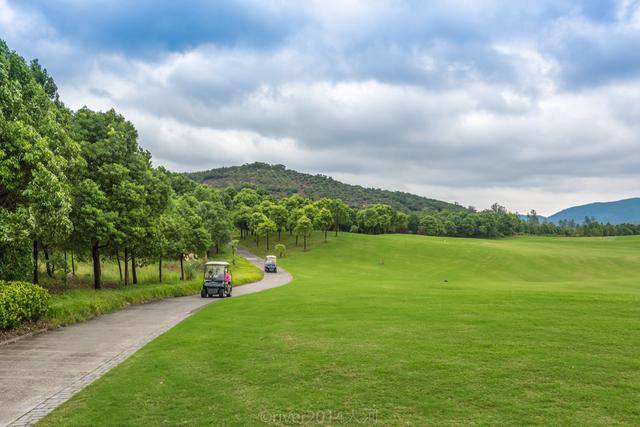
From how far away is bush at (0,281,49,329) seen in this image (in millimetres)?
15109

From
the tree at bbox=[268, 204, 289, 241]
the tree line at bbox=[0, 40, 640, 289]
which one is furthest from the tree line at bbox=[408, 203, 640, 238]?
the tree line at bbox=[0, 40, 640, 289]

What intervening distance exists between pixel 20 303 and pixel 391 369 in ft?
48.3

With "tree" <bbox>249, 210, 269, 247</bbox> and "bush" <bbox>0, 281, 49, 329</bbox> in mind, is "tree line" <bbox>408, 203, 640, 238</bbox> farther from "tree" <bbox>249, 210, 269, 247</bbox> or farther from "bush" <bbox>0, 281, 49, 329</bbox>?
"bush" <bbox>0, 281, 49, 329</bbox>

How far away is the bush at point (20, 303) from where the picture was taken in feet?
49.6

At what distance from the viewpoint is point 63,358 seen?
12664mm

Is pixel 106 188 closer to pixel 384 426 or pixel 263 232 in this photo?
pixel 384 426

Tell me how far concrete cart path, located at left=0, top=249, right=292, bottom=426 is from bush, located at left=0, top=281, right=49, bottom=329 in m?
→ 0.95

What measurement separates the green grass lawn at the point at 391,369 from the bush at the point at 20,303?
5657mm

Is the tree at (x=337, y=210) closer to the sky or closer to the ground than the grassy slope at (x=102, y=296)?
closer to the sky

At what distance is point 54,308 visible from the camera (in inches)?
717

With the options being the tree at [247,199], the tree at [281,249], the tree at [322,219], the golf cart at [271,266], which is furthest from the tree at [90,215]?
the tree at [247,199]

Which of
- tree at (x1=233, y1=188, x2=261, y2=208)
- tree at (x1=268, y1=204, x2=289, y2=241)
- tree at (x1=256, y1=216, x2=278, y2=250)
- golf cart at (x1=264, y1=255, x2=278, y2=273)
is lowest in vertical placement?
golf cart at (x1=264, y1=255, x2=278, y2=273)

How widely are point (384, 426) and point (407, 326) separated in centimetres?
777

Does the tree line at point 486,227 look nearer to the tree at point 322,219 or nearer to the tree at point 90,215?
the tree at point 322,219
